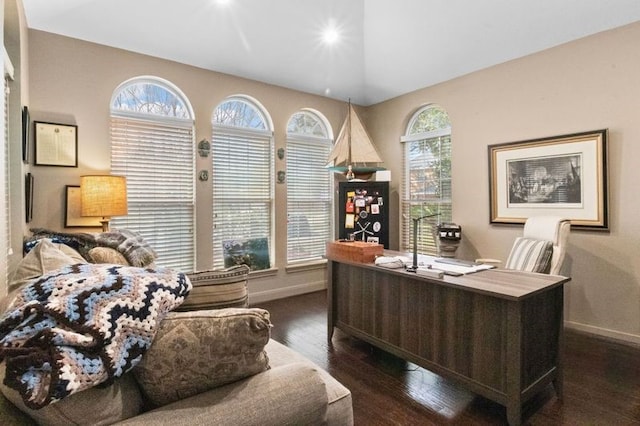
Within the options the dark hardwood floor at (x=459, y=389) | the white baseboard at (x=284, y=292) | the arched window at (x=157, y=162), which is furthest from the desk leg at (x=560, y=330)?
the arched window at (x=157, y=162)

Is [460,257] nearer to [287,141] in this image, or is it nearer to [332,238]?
[332,238]

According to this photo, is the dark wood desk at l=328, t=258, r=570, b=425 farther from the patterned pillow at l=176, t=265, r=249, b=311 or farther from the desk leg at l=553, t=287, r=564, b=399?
the patterned pillow at l=176, t=265, r=249, b=311

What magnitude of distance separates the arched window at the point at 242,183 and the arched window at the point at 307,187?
1.10 ft

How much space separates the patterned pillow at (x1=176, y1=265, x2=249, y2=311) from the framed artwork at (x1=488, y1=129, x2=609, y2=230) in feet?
11.3

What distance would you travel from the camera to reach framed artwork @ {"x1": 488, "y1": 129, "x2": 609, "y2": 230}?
322 cm

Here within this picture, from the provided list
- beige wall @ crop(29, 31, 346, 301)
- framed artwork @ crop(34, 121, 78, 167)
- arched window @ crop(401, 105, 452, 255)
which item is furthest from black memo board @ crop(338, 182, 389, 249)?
framed artwork @ crop(34, 121, 78, 167)

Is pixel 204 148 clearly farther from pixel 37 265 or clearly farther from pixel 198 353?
pixel 198 353

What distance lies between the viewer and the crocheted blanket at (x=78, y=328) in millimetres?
753

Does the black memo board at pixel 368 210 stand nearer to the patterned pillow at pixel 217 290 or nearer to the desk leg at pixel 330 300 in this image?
the desk leg at pixel 330 300

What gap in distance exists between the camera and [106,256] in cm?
221

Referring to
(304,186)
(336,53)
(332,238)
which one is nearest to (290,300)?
(332,238)

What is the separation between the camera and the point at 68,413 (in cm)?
83

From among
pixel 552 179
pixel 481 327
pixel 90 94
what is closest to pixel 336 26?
pixel 90 94

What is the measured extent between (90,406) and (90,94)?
3375mm
